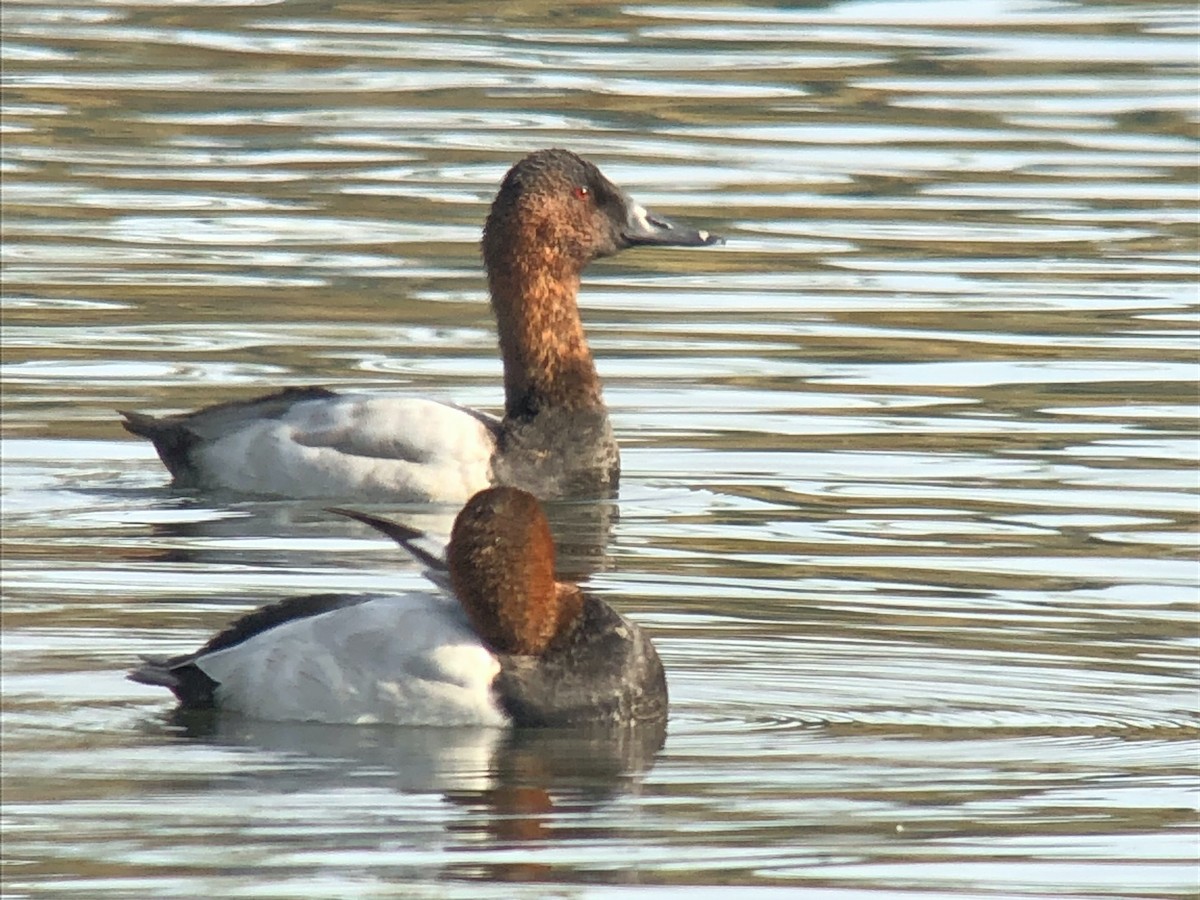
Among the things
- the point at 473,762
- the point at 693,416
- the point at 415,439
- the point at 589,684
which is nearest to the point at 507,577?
the point at 589,684

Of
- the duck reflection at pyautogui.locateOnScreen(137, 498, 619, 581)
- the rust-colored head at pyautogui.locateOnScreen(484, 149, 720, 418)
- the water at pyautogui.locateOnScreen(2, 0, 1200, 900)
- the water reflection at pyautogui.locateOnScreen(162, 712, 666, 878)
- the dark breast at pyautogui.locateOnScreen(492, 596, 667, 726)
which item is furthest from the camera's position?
the rust-colored head at pyautogui.locateOnScreen(484, 149, 720, 418)

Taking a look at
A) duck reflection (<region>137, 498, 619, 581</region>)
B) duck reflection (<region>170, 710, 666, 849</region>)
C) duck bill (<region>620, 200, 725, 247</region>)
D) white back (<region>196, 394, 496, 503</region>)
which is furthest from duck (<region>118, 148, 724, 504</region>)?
duck reflection (<region>170, 710, 666, 849</region>)

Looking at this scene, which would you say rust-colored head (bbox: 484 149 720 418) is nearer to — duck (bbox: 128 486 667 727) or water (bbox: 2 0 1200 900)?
water (bbox: 2 0 1200 900)

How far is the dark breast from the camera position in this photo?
331 inches

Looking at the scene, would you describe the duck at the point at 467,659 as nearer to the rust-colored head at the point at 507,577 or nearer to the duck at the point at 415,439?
the rust-colored head at the point at 507,577

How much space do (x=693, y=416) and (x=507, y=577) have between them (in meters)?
4.87

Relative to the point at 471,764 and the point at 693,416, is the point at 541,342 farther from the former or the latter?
the point at 471,764

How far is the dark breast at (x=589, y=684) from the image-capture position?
8.40 meters

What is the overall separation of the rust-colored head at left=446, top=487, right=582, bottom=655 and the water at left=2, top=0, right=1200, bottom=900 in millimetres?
303

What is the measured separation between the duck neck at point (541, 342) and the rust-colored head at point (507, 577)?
4025 millimetres

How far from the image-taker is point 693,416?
1327cm

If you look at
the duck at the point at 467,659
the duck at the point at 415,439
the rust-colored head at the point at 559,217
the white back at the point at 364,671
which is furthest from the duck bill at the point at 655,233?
the white back at the point at 364,671

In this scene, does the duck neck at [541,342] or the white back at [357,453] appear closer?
the white back at [357,453]

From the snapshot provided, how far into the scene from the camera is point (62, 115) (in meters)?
20.4
